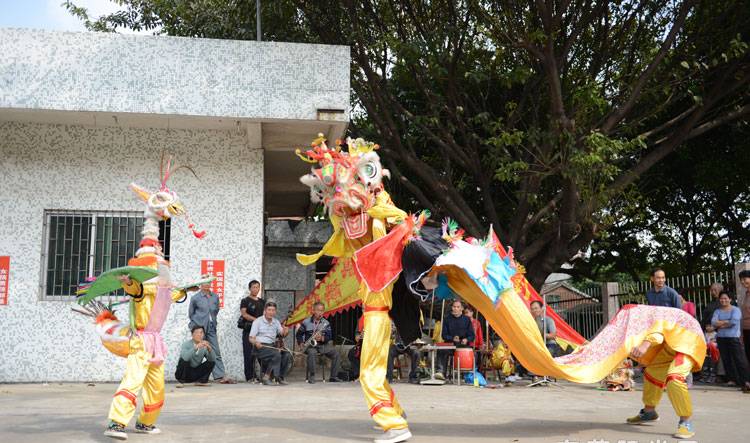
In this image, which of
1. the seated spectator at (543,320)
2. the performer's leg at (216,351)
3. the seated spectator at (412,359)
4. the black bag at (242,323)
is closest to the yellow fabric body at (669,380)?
the seated spectator at (543,320)

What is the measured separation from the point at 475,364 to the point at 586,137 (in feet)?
12.2

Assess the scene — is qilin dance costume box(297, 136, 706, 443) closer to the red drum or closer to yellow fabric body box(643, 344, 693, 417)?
yellow fabric body box(643, 344, 693, 417)

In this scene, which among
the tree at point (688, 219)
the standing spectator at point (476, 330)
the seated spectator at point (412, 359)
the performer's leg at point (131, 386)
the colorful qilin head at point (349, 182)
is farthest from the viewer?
the tree at point (688, 219)

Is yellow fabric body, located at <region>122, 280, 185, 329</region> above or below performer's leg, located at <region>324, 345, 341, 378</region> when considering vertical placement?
above

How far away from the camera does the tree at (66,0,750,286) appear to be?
1040 centimetres

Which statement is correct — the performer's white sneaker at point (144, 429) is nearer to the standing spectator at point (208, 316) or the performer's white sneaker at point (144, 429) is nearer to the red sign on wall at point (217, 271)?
the standing spectator at point (208, 316)

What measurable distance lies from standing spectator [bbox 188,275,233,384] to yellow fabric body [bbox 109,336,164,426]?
3.87 m

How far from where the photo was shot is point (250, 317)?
10195 mm

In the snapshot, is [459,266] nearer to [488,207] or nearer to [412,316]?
[412,316]

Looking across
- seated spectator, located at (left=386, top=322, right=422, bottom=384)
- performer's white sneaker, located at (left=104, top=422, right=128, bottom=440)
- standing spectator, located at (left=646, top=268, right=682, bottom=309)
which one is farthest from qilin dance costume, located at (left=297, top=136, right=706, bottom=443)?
seated spectator, located at (left=386, top=322, right=422, bottom=384)

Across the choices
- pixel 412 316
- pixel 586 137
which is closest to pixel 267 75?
pixel 586 137

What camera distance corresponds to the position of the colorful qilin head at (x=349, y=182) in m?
5.79

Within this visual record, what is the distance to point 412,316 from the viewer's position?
6211 mm

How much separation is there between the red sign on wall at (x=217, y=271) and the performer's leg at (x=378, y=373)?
5.28m
